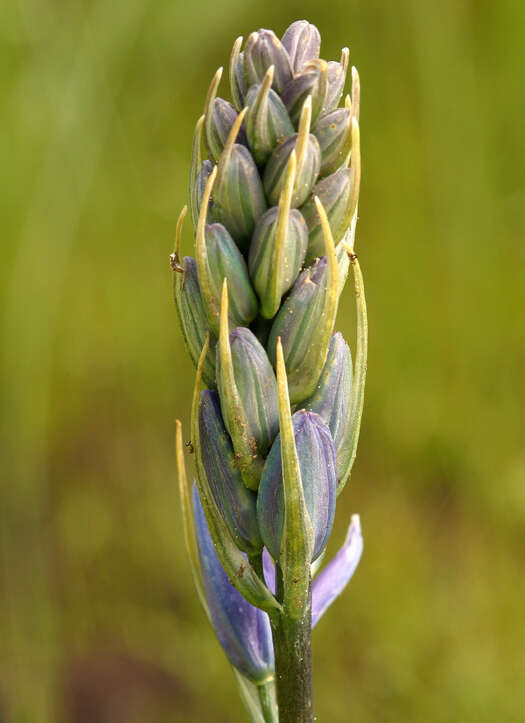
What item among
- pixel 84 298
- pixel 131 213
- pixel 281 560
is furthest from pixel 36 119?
pixel 281 560

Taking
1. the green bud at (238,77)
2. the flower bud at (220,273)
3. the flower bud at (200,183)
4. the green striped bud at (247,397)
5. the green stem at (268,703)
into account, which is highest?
the green bud at (238,77)

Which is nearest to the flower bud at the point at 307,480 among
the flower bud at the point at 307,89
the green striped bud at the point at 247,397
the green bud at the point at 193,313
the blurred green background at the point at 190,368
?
the green striped bud at the point at 247,397

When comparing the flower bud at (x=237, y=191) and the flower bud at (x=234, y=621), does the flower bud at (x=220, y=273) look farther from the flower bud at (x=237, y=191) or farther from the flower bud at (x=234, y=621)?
the flower bud at (x=234, y=621)

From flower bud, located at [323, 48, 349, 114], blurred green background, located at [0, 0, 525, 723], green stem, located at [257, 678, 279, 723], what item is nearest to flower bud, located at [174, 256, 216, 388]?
flower bud, located at [323, 48, 349, 114]

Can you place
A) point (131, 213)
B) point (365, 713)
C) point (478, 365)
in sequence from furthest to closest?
point (131, 213) < point (478, 365) < point (365, 713)

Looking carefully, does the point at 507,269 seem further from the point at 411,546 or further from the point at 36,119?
the point at 36,119

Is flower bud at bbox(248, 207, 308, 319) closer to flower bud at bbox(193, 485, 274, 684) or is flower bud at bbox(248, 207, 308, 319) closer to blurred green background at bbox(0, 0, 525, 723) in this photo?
flower bud at bbox(193, 485, 274, 684)

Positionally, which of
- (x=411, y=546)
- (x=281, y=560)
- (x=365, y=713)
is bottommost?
(x=365, y=713)
